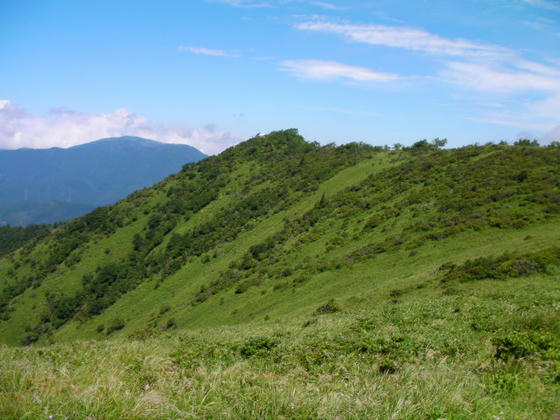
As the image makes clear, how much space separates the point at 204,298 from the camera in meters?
36.4

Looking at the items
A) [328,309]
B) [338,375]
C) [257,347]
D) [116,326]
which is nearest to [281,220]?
[116,326]

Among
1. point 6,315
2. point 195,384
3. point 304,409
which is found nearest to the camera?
point 304,409

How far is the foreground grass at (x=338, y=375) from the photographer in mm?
4051

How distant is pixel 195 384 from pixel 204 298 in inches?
1286

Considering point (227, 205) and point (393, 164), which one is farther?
point (227, 205)

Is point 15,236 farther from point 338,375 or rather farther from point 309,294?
point 338,375

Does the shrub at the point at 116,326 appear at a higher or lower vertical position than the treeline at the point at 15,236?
lower

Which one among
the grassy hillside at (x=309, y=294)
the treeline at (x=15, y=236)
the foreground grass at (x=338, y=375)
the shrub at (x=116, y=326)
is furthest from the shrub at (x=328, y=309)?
the treeline at (x=15, y=236)

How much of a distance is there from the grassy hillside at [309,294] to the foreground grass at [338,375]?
0.04 m

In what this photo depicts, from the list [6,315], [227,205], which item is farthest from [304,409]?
[6,315]

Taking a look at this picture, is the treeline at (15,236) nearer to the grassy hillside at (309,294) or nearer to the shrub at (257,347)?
the grassy hillside at (309,294)

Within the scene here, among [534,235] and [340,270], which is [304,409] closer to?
[534,235]

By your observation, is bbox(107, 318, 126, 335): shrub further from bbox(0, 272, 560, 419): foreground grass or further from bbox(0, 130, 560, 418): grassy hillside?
bbox(0, 272, 560, 419): foreground grass

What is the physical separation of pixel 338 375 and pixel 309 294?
19.4 m
